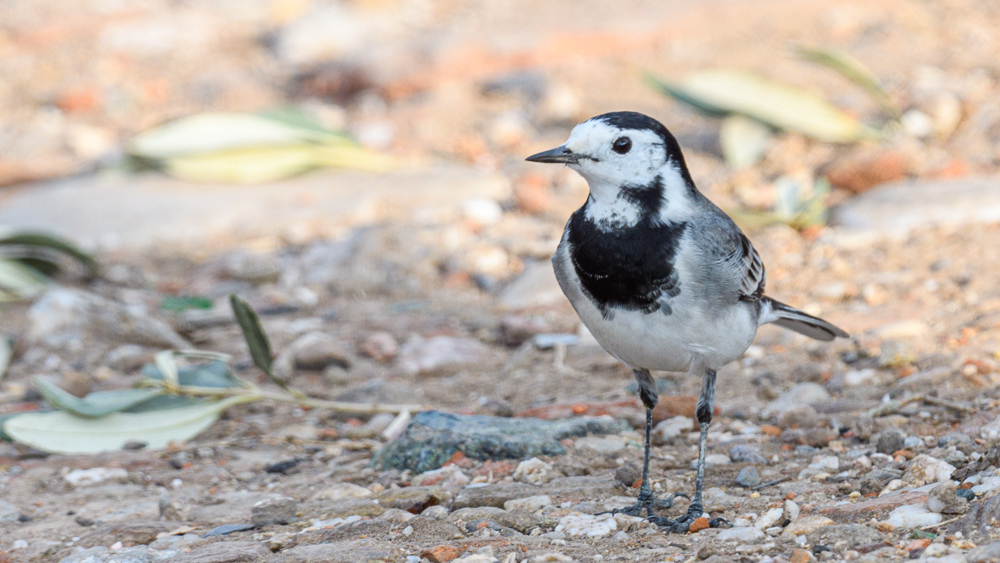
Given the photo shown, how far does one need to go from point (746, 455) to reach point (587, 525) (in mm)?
908

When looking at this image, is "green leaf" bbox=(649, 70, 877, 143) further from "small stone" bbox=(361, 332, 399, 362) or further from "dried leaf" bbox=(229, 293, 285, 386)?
"dried leaf" bbox=(229, 293, 285, 386)

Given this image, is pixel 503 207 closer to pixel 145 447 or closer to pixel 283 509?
pixel 145 447

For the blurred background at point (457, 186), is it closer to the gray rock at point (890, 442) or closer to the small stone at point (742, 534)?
the gray rock at point (890, 442)

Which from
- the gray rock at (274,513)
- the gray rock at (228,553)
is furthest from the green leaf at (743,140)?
the gray rock at (228,553)

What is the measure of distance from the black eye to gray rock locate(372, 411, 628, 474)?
4.06 ft

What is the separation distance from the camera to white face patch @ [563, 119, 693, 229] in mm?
3518

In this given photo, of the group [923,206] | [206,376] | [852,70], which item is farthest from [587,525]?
[852,70]

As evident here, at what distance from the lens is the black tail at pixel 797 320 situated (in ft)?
13.3

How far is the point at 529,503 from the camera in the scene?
355 cm

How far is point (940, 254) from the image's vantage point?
18.9ft

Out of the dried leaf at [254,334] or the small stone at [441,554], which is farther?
the dried leaf at [254,334]

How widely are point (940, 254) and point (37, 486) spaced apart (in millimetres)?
4750

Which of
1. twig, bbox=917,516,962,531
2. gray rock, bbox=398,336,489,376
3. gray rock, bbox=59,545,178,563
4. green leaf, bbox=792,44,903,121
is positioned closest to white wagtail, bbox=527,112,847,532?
twig, bbox=917,516,962,531

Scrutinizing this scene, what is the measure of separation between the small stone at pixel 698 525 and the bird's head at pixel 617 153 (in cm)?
113
